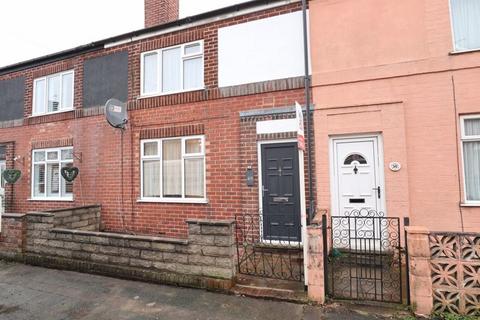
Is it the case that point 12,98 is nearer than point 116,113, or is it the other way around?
point 116,113

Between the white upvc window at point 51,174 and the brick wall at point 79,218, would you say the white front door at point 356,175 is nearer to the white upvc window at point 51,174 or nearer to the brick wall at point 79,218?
the brick wall at point 79,218

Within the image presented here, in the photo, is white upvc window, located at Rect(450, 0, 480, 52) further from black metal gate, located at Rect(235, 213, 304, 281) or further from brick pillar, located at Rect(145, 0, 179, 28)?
brick pillar, located at Rect(145, 0, 179, 28)

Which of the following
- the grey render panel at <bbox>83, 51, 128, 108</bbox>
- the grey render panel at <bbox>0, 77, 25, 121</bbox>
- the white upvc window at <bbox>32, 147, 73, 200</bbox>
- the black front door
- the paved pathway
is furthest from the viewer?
the grey render panel at <bbox>0, 77, 25, 121</bbox>

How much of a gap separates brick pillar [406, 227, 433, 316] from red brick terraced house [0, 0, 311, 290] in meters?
2.17

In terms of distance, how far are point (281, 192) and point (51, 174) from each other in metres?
7.29

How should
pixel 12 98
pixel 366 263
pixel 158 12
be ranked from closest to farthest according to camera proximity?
pixel 366 263 → pixel 158 12 → pixel 12 98

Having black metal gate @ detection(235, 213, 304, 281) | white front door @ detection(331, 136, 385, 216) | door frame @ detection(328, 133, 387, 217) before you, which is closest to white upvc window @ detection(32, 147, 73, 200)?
black metal gate @ detection(235, 213, 304, 281)

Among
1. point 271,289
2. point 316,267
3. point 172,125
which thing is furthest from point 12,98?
point 316,267

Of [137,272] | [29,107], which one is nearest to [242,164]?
[137,272]

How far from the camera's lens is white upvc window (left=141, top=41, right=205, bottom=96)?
7848 millimetres

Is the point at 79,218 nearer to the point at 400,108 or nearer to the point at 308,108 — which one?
the point at 308,108

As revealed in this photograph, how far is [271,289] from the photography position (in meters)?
4.55

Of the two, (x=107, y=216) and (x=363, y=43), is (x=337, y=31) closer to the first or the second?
(x=363, y=43)

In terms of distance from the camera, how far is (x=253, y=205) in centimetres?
680
